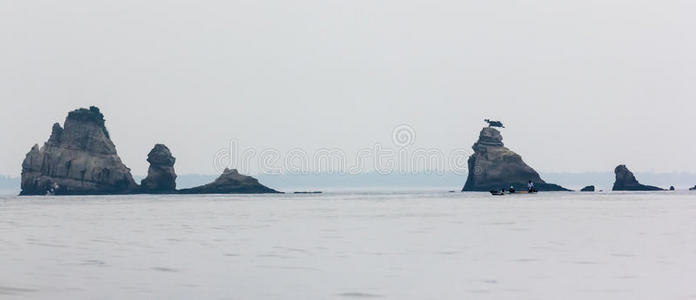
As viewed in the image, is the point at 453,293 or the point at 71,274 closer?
the point at 453,293

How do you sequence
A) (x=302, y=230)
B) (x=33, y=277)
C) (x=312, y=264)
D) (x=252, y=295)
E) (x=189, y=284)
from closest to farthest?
1. (x=252, y=295)
2. (x=189, y=284)
3. (x=33, y=277)
4. (x=312, y=264)
5. (x=302, y=230)

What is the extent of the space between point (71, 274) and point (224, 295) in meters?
9.19

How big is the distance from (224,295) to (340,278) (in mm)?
6200

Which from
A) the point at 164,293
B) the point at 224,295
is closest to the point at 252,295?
the point at 224,295

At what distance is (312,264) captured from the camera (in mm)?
40156

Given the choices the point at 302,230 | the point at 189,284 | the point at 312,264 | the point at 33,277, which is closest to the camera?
the point at 189,284

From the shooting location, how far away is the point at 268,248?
50.1 m

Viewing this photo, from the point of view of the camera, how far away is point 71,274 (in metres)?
35.6

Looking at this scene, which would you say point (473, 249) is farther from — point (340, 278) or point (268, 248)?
point (340, 278)

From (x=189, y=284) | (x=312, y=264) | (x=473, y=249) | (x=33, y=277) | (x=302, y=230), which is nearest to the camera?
(x=189, y=284)

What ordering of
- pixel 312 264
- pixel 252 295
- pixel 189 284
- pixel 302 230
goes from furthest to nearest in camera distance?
pixel 302 230 < pixel 312 264 < pixel 189 284 < pixel 252 295

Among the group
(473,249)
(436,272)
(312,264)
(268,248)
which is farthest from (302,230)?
(436,272)

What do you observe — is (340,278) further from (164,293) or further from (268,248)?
(268,248)

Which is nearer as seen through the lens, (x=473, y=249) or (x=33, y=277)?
(x=33, y=277)
